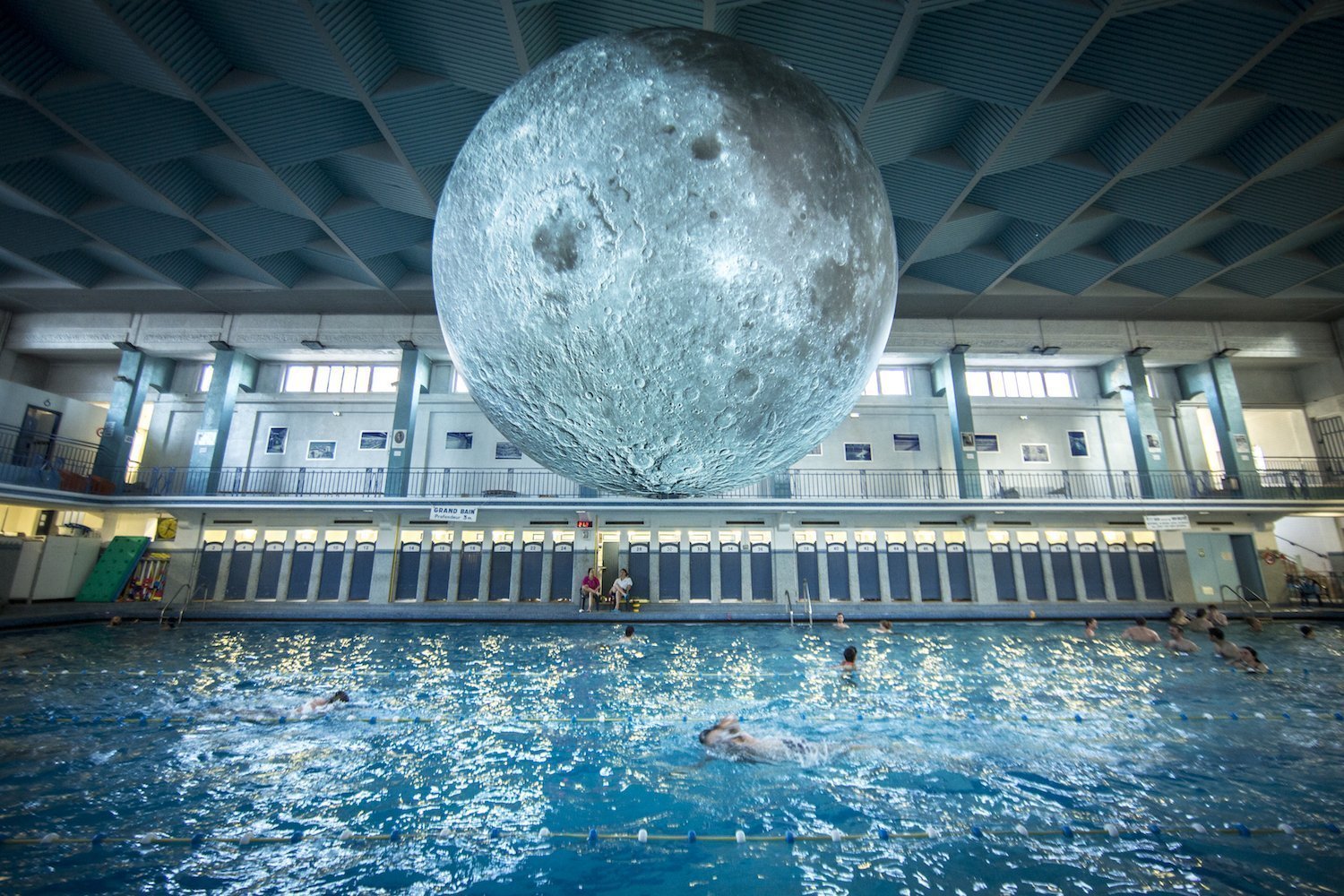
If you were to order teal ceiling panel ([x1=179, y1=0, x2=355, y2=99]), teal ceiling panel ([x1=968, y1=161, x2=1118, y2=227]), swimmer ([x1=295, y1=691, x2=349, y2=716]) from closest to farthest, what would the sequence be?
swimmer ([x1=295, y1=691, x2=349, y2=716]) → teal ceiling panel ([x1=179, y1=0, x2=355, y2=99]) → teal ceiling panel ([x1=968, y1=161, x2=1118, y2=227])

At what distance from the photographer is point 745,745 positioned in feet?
20.2

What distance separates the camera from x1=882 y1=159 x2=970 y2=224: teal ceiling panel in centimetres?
1358

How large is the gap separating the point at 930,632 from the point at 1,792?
15.7 metres

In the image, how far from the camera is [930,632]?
14.7m

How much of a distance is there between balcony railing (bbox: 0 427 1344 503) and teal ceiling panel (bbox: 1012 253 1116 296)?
246 inches

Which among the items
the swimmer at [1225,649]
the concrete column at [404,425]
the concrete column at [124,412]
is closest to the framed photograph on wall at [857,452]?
the swimmer at [1225,649]

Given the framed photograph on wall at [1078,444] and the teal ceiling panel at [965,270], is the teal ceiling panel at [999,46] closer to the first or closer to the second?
the teal ceiling panel at [965,270]

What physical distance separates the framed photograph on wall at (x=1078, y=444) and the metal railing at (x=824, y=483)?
2.71ft

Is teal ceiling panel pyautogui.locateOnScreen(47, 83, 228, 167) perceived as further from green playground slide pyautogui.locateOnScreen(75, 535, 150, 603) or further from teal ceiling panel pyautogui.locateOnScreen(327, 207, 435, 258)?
green playground slide pyautogui.locateOnScreen(75, 535, 150, 603)

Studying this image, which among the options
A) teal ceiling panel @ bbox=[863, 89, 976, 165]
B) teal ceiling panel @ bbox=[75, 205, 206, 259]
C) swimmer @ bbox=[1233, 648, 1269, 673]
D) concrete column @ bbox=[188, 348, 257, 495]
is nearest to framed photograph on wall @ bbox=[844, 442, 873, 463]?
teal ceiling panel @ bbox=[863, 89, 976, 165]

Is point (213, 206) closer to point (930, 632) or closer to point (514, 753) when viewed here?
point (514, 753)

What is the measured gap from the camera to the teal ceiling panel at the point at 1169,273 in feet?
56.0

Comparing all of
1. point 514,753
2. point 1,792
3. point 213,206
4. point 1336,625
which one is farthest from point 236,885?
point 1336,625

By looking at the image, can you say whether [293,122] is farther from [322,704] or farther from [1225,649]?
[1225,649]
